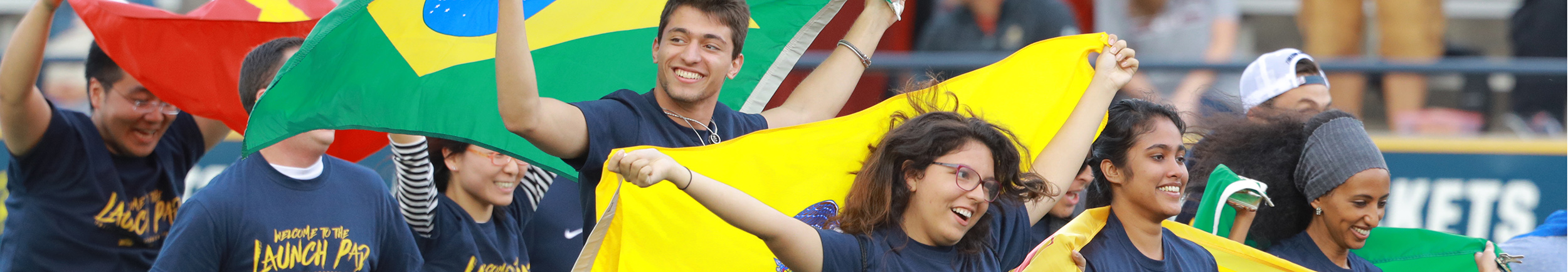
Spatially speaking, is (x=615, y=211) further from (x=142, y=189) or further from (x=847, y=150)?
(x=142, y=189)

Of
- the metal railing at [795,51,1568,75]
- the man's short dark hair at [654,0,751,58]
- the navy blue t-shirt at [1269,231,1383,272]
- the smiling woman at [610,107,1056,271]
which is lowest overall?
the smiling woman at [610,107,1056,271]

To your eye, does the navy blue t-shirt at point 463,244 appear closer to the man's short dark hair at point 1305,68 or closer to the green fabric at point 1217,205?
the green fabric at point 1217,205

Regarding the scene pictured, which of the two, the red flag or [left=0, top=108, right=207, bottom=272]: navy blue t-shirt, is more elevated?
the red flag

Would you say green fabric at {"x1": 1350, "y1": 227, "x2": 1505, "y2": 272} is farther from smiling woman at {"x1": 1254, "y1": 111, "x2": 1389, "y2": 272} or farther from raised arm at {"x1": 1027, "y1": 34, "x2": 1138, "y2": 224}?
A: raised arm at {"x1": 1027, "y1": 34, "x2": 1138, "y2": 224}

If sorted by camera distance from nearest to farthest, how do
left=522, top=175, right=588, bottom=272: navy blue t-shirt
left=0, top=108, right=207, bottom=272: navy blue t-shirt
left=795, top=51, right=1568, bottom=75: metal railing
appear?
left=0, top=108, right=207, bottom=272: navy blue t-shirt, left=522, top=175, right=588, bottom=272: navy blue t-shirt, left=795, top=51, right=1568, bottom=75: metal railing

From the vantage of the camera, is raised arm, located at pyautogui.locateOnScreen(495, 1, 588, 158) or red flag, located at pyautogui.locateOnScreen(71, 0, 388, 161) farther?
red flag, located at pyautogui.locateOnScreen(71, 0, 388, 161)

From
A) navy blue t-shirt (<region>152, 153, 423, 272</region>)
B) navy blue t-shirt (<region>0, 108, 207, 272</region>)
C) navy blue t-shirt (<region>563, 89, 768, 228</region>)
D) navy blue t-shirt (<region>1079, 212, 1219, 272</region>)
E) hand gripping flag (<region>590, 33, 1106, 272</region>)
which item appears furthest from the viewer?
navy blue t-shirt (<region>0, 108, 207, 272</region>)

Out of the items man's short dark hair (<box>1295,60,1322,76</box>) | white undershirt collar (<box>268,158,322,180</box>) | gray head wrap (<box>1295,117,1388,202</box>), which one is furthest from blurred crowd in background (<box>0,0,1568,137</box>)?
white undershirt collar (<box>268,158,322,180</box>)

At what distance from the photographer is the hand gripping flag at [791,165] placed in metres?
2.76

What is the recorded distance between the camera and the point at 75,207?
13.0 ft

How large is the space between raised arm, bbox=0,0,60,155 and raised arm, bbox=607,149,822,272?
2.25 metres

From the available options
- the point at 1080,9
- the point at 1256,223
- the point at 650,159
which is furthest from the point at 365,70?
the point at 1080,9

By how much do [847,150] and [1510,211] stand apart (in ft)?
14.1

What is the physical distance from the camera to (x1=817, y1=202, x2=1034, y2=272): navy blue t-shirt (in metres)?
2.63
